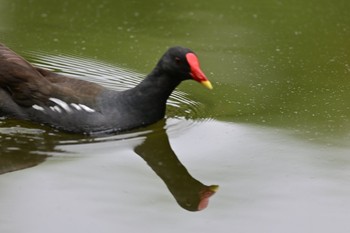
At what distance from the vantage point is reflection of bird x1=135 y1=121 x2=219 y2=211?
4734 millimetres

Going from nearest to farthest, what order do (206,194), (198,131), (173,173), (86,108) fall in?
(206,194), (173,173), (86,108), (198,131)

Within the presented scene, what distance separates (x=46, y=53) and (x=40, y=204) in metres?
2.96

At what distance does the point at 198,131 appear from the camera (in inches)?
228

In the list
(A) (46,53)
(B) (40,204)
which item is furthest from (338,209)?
(A) (46,53)

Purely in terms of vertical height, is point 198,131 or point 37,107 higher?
point 198,131

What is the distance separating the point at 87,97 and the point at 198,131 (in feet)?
2.68

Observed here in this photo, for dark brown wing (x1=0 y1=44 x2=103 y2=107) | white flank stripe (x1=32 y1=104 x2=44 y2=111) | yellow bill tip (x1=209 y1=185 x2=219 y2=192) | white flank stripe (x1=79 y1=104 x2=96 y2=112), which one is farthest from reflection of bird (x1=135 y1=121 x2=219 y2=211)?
white flank stripe (x1=32 y1=104 x2=44 y2=111)

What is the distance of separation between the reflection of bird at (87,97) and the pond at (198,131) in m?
0.10

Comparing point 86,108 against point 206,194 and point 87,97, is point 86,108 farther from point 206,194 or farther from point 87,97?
point 206,194

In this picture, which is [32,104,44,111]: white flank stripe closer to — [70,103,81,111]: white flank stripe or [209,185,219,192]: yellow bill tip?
[70,103,81,111]: white flank stripe

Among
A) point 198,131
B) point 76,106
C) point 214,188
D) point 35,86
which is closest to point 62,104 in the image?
point 76,106

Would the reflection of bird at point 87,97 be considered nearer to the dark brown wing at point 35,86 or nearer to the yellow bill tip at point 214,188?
the dark brown wing at point 35,86

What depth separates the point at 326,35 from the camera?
787 centimetres

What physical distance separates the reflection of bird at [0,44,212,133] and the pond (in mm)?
98
